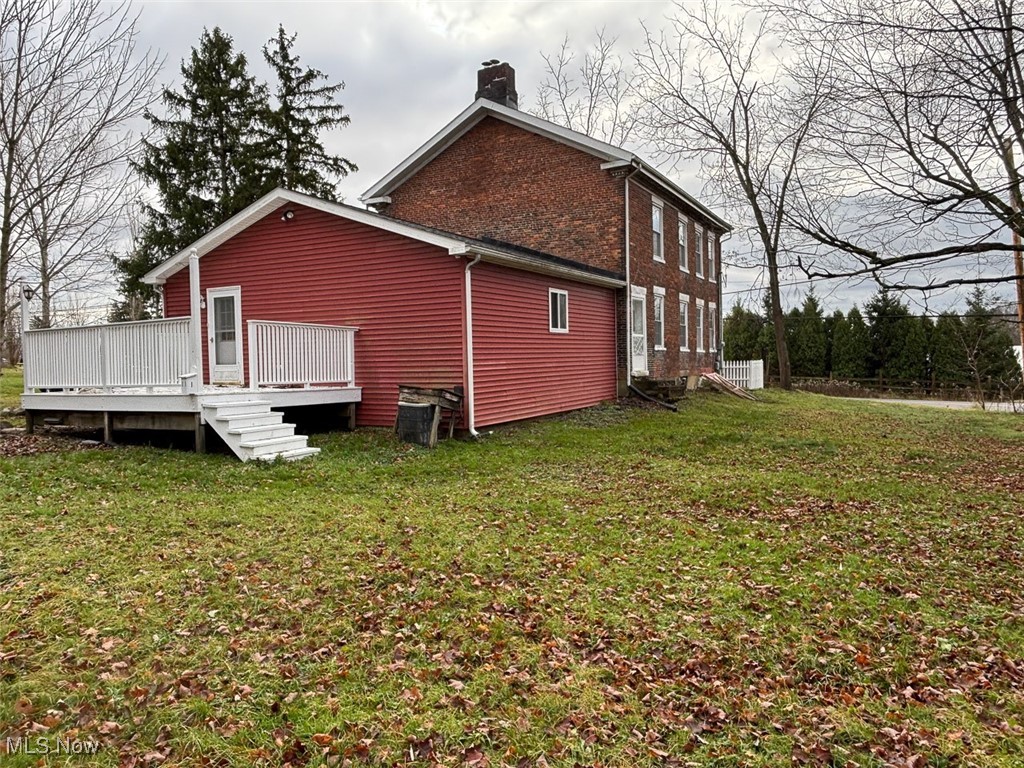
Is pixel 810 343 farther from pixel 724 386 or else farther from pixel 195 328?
pixel 195 328

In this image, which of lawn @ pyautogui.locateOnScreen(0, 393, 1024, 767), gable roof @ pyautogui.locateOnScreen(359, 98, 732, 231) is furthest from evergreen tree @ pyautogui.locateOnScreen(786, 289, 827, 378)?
lawn @ pyautogui.locateOnScreen(0, 393, 1024, 767)

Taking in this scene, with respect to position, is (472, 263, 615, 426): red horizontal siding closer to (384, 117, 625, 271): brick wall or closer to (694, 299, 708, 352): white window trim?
(384, 117, 625, 271): brick wall

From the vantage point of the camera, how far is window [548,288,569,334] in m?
14.1

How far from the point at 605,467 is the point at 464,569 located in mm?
Answer: 4714

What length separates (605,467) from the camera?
945 cm

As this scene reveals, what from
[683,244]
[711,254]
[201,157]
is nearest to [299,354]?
[683,244]

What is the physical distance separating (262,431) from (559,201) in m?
10.8

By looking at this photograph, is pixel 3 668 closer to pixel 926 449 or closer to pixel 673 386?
pixel 926 449

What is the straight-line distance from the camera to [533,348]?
13398 mm

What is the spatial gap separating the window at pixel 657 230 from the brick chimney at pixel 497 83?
15.9 ft

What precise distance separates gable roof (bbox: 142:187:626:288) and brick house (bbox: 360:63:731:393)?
288 cm

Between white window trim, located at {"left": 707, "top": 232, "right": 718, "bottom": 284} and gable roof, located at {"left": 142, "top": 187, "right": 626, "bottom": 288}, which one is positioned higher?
white window trim, located at {"left": 707, "top": 232, "right": 718, "bottom": 284}

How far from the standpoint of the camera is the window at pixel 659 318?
1883cm

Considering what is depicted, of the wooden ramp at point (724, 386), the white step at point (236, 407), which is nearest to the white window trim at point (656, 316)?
the wooden ramp at point (724, 386)
